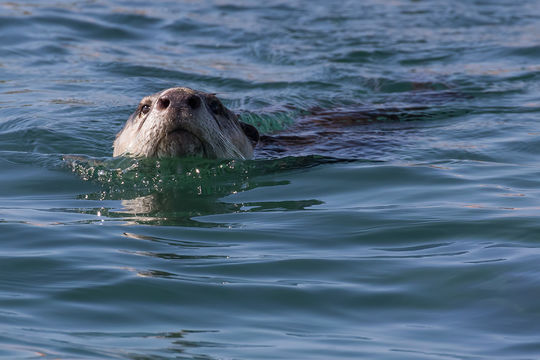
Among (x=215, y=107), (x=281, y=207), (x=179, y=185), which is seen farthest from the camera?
(x=215, y=107)

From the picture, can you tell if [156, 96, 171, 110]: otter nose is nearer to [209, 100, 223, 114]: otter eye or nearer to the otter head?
the otter head

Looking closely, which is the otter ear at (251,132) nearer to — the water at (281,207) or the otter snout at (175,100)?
the water at (281,207)

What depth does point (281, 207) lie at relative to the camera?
6.13 meters

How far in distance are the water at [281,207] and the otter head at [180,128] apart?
0.15 meters

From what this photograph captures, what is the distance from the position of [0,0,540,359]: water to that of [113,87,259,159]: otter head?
15cm

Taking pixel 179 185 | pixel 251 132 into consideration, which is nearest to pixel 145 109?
pixel 179 185

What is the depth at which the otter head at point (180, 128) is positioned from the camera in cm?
632

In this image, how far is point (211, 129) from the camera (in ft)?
21.9

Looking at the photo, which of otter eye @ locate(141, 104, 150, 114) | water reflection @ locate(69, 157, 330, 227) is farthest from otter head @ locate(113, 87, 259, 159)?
water reflection @ locate(69, 157, 330, 227)

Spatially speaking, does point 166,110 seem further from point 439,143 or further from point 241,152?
point 439,143

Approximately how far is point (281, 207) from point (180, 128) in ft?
3.16

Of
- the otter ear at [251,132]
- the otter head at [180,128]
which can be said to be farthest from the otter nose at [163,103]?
the otter ear at [251,132]

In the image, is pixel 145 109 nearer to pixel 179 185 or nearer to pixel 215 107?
pixel 215 107

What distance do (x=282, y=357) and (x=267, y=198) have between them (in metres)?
3.05
